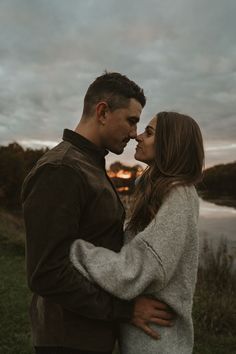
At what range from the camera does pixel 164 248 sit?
1971 mm

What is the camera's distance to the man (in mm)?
1853

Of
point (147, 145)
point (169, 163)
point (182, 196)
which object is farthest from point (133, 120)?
point (182, 196)

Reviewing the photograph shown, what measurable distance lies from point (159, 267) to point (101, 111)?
3.23 feet

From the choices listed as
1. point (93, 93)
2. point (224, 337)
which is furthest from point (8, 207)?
point (93, 93)

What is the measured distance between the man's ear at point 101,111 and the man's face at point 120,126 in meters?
0.02

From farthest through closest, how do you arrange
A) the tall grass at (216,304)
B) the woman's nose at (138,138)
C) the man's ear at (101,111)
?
the tall grass at (216,304)
the woman's nose at (138,138)
the man's ear at (101,111)

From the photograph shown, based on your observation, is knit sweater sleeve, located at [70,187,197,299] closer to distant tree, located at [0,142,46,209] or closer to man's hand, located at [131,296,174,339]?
man's hand, located at [131,296,174,339]

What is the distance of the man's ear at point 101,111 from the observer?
8.04ft

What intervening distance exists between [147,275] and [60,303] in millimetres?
409

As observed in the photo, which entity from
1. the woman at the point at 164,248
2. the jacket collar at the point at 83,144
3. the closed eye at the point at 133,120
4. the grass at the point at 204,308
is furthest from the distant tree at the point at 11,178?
the woman at the point at 164,248

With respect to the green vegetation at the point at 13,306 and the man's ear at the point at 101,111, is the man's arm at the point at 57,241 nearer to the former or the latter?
the man's ear at the point at 101,111

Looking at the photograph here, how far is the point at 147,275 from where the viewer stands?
1.93 m

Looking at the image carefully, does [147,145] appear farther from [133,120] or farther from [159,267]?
[159,267]

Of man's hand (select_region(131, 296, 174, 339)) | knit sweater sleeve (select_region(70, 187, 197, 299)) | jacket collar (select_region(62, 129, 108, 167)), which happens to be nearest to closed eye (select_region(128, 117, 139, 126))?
jacket collar (select_region(62, 129, 108, 167))
